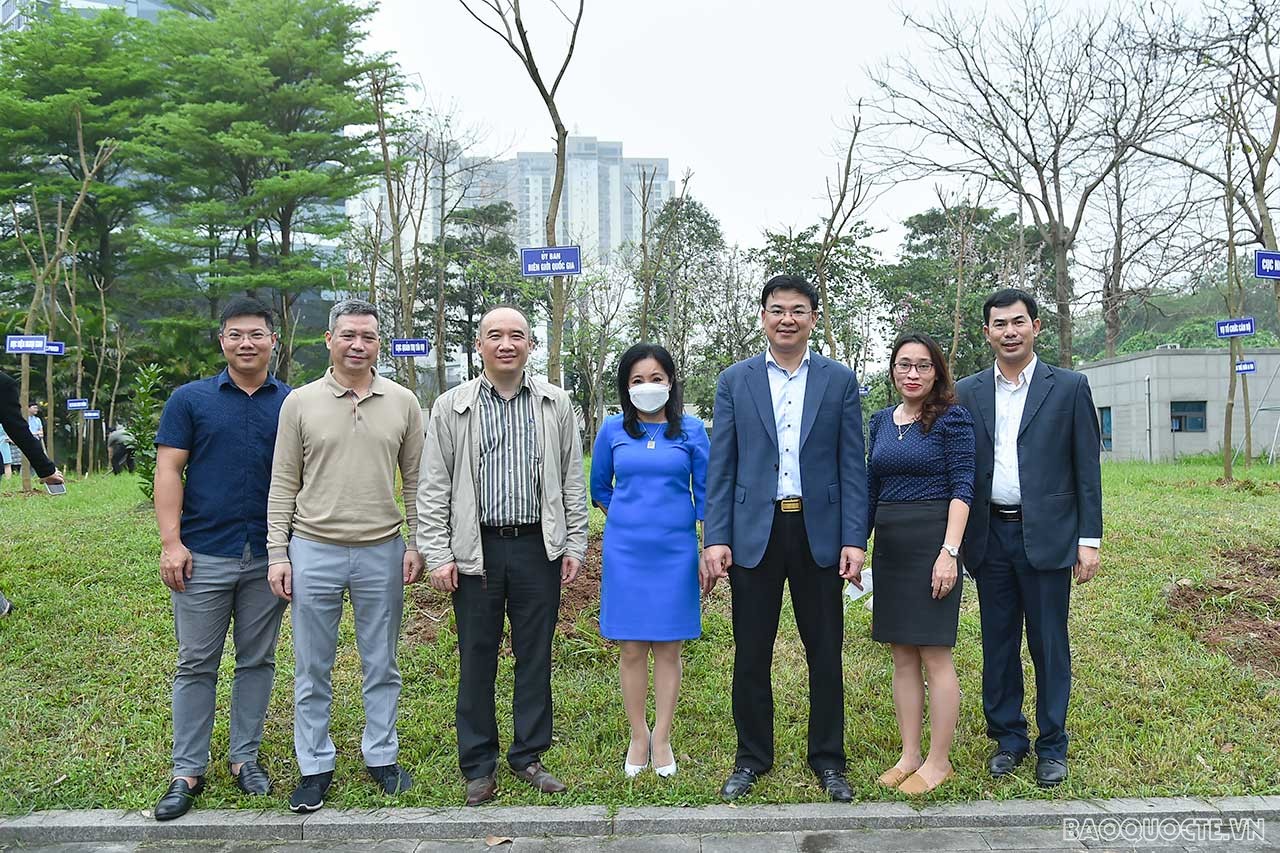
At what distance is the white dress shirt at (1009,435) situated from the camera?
3941mm

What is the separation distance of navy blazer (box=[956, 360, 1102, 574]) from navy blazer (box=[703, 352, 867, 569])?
0.57 meters

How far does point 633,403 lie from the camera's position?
13.0 feet

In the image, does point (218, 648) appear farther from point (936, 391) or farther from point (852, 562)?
point (936, 391)

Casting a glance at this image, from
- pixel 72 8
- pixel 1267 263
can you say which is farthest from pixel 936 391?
pixel 72 8

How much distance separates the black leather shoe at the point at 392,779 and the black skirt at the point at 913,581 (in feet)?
Answer: 6.65

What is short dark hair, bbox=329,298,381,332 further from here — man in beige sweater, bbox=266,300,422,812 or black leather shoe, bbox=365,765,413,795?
black leather shoe, bbox=365,765,413,795

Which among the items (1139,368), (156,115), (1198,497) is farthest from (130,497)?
(1139,368)

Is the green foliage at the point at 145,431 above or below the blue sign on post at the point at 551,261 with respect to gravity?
below

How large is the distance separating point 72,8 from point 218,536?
29860mm

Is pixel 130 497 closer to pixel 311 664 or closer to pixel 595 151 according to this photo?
pixel 311 664

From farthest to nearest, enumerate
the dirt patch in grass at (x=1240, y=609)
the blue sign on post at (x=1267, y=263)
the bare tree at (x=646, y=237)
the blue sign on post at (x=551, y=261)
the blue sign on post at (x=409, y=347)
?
the bare tree at (x=646, y=237), the blue sign on post at (x=409, y=347), the blue sign on post at (x=1267, y=263), the blue sign on post at (x=551, y=261), the dirt patch in grass at (x=1240, y=609)

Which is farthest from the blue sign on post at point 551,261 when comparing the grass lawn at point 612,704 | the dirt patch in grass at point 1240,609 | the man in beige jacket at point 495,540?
the dirt patch in grass at point 1240,609

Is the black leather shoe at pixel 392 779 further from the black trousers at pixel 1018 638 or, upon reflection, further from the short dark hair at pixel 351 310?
the black trousers at pixel 1018 638

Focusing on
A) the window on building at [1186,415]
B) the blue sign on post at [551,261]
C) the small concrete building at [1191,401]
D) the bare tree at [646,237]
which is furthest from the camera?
the window on building at [1186,415]
